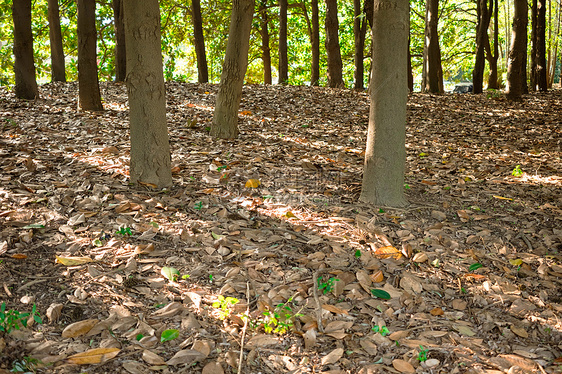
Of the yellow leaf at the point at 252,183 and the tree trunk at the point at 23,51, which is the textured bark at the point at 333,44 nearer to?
the tree trunk at the point at 23,51

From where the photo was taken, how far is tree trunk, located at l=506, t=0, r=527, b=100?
10.3m

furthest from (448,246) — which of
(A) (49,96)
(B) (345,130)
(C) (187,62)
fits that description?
(C) (187,62)

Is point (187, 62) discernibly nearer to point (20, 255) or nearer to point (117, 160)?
point (117, 160)

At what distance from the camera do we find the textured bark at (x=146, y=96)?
439cm

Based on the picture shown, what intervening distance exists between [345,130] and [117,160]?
4.15m

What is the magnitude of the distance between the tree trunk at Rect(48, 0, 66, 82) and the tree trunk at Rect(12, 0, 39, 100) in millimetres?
2608

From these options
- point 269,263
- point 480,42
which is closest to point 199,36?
point 480,42

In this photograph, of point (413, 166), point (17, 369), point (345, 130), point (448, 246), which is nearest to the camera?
point (17, 369)

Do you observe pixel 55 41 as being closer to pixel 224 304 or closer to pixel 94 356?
pixel 224 304

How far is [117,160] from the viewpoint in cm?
535

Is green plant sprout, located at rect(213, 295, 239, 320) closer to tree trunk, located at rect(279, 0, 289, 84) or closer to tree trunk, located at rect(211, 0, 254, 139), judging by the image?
tree trunk, located at rect(211, 0, 254, 139)

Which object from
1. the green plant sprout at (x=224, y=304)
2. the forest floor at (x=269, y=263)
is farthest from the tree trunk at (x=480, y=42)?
the green plant sprout at (x=224, y=304)

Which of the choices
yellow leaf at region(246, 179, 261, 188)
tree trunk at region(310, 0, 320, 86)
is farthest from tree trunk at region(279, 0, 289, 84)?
yellow leaf at region(246, 179, 261, 188)

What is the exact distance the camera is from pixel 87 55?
291 inches
